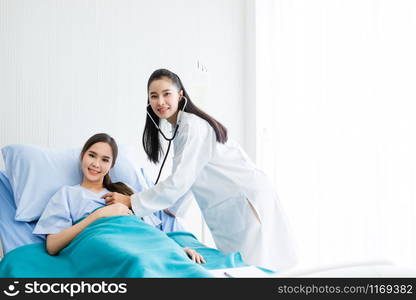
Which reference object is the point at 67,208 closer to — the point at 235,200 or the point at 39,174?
the point at 39,174

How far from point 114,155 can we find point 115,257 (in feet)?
2.34

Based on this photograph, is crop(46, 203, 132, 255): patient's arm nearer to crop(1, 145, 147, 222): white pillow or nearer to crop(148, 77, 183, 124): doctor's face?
crop(1, 145, 147, 222): white pillow

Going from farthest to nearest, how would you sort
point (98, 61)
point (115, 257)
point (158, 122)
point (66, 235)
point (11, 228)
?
point (98, 61), point (158, 122), point (11, 228), point (66, 235), point (115, 257)

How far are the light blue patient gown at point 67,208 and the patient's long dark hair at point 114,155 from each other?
0.12 ft

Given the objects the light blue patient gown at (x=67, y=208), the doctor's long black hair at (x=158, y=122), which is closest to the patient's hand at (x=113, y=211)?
the light blue patient gown at (x=67, y=208)

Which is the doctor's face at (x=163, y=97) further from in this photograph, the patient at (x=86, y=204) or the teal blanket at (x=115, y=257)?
the teal blanket at (x=115, y=257)

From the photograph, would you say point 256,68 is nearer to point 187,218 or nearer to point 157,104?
point 187,218

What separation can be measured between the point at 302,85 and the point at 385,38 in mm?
555

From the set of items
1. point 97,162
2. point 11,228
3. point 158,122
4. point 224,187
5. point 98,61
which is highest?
point 98,61

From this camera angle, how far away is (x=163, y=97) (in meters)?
1.77

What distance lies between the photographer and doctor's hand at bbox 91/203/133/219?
1558 mm

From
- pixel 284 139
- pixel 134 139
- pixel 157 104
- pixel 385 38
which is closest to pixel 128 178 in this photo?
pixel 157 104

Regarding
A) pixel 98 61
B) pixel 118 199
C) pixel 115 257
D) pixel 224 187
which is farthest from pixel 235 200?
pixel 98 61

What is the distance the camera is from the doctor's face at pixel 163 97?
176 cm
